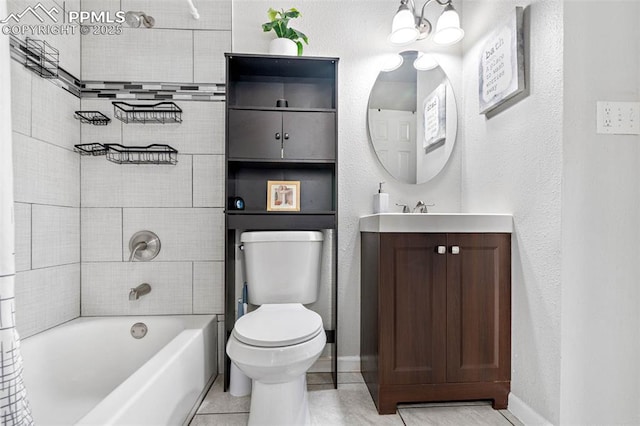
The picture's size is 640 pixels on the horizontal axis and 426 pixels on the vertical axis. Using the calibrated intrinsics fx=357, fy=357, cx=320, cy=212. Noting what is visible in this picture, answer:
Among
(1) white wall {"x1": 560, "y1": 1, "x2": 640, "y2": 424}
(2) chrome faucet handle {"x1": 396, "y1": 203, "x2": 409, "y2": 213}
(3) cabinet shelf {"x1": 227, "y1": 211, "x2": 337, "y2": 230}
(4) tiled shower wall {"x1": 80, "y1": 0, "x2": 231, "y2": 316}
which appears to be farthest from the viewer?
(2) chrome faucet handle {"x1": 396, "y1": 203, "x2": 409, "y2": 213}

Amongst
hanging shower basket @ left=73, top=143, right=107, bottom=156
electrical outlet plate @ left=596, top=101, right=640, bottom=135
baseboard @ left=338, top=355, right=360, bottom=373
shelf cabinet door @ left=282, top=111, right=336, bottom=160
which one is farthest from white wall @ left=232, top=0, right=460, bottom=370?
electrical outlet plate @ left=596, top=101, right=640, bottom=135

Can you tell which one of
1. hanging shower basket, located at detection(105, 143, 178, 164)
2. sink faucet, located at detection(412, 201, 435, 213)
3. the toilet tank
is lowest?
the toilet tank

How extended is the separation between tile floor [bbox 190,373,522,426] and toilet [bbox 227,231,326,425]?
15cm

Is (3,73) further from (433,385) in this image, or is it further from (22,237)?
(433,385)

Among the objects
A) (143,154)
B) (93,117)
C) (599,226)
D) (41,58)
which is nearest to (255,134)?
(143,154)

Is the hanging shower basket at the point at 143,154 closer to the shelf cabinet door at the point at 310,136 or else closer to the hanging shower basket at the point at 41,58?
the hanging shower basket at the point at 41,58

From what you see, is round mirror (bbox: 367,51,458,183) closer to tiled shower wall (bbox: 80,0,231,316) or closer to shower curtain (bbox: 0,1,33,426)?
tiled shower wall (bbox: 80,0,231,316)

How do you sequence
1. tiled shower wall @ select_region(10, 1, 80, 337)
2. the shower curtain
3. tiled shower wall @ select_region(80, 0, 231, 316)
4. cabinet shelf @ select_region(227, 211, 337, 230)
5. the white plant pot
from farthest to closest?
tiled shower wall @ select_region(80, 0, 231, 316)
the white plant pot
cabinet shelf @ select_region(227, 211, 337, 230)
tiled shower wall @ select_region(10, 1, 80, 337)
the shower curtain

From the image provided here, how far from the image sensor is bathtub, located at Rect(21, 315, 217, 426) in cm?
121

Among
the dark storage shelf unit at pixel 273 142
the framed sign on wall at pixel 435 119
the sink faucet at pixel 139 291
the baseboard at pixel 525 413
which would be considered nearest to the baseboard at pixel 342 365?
the dark storage shelf unit at pixel 273 142

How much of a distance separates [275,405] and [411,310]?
72 centimetres

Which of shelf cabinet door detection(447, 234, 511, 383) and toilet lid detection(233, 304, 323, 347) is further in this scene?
shelf cabinet door detection(447, 234, 511, 383)

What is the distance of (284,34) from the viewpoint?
2006 mm

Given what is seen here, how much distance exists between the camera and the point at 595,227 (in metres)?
1.35
